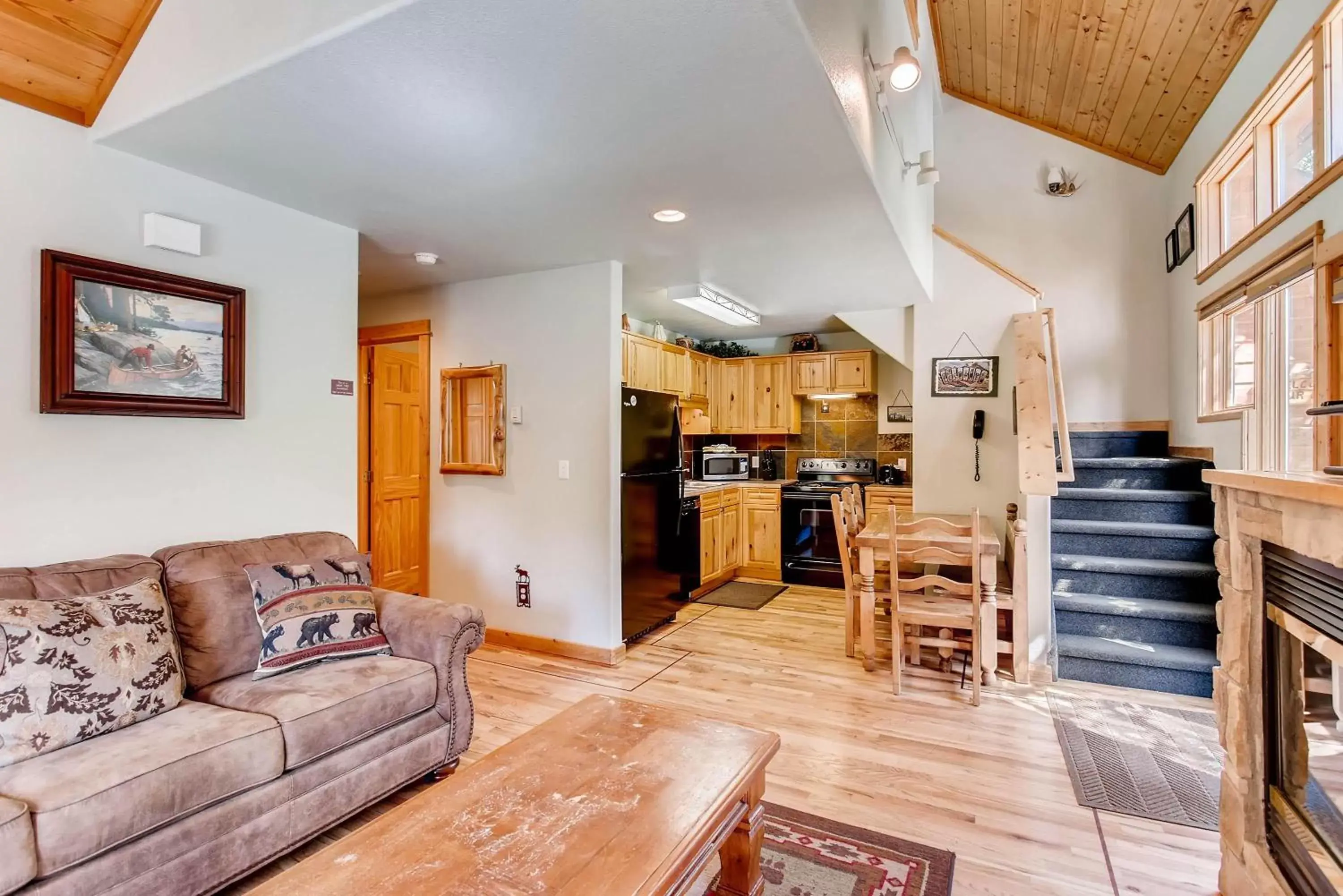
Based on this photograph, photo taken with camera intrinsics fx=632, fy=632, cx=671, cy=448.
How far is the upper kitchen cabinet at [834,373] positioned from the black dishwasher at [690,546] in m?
1.86

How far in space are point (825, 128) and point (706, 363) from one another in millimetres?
4329

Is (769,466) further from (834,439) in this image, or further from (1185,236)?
(1185,236)

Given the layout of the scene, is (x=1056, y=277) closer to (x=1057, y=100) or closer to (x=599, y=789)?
(x=1057, y=100)

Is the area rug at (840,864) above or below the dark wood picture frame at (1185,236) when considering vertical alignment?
below

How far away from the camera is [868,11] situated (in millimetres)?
2469

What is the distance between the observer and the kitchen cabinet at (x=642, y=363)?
4.97m

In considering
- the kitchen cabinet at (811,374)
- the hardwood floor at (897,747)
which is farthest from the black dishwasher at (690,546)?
the kitchen cabinet at (811,374)

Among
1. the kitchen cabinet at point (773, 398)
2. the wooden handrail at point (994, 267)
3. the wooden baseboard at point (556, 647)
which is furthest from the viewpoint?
the kitchen cabinet at point (773, 398)

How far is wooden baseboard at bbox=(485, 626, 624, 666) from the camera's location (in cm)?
382

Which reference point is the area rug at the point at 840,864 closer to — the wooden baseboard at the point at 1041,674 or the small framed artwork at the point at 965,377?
the wooden baseboard at the point at 1041,674

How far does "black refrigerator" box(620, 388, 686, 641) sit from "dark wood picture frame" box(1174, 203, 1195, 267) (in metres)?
3.64

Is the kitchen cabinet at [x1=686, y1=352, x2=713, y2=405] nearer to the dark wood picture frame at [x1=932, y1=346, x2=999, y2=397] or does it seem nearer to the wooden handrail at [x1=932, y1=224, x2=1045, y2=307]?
the dark wood picture frame at [x1=932, y1=346, x2=999, y2=397]

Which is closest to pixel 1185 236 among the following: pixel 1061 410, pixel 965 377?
pixel 965 377

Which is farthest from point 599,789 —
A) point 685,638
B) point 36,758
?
point 685,638
